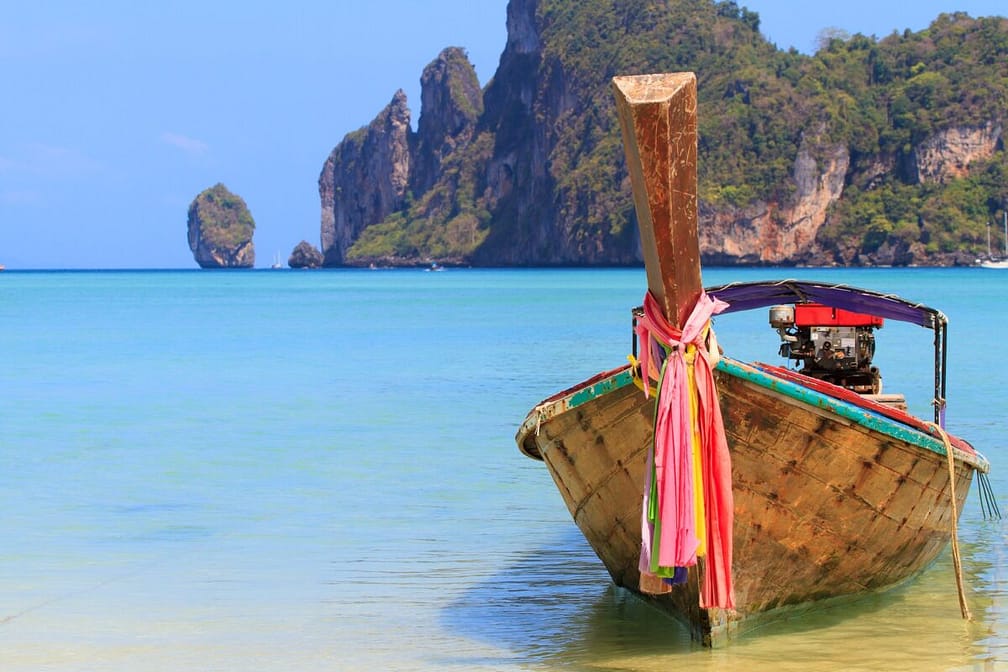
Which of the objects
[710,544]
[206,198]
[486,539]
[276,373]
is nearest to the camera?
[710,544]

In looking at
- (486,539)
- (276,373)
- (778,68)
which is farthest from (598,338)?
(778,68)

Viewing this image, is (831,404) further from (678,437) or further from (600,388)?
(600,388)

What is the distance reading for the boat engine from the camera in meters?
9.05

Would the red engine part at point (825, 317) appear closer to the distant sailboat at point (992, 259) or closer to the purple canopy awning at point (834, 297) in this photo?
the purple canopy awning at point (834, 297)

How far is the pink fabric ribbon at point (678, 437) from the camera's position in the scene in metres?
5.81

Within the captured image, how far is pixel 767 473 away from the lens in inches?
252

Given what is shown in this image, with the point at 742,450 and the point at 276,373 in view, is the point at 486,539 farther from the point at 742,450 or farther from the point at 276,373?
the point at 276,373

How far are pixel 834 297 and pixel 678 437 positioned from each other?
2795 millimetres

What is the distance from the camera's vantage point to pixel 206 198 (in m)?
200

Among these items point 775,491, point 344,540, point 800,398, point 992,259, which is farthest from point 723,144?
point 800,398

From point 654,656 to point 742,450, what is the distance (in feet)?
4.01

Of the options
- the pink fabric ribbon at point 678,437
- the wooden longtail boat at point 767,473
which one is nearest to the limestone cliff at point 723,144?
the wooden longtail boat at point 767,473

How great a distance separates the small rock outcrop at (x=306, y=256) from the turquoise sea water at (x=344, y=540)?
6280 inches

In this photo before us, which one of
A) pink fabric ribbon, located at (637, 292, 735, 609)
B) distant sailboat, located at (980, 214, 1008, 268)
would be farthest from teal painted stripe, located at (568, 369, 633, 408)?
distant sailboat, located at (980, 214, 1008, 268)
